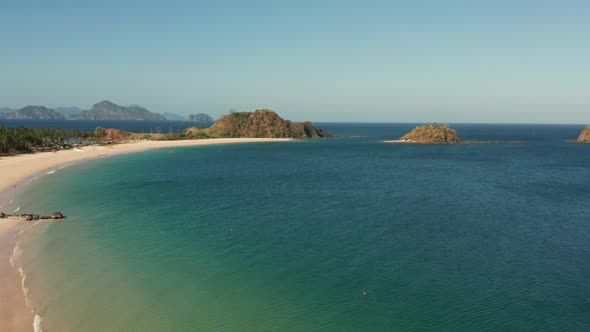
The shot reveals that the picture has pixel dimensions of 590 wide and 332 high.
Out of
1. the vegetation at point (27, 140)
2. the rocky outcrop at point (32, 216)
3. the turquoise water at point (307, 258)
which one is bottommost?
the turquoise water at point (307, 258)

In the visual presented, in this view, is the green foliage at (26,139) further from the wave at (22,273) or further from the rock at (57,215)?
the wave at (22,273)

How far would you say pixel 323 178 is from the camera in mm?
94938

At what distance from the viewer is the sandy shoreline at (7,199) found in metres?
26.5

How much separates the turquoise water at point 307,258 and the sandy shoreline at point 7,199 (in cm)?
119

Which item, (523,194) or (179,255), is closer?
(179,255)

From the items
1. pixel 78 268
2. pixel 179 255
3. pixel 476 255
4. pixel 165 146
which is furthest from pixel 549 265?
pixel 165 146

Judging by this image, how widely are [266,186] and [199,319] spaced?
2221 inches

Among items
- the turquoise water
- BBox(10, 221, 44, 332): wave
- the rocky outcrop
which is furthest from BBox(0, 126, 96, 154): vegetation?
BBox(10, 221, 44, 332): wave

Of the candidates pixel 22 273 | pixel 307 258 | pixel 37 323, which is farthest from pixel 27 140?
pixel 307 258

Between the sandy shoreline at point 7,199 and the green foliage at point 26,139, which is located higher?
the green foliage at point 26,139

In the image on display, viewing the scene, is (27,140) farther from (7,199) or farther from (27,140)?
(7,199)

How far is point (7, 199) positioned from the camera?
6406cm

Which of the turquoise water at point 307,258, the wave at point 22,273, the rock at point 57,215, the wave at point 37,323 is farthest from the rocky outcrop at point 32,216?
the wave at point 37,323

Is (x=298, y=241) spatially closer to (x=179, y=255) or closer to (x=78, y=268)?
(x=179, y=255)
